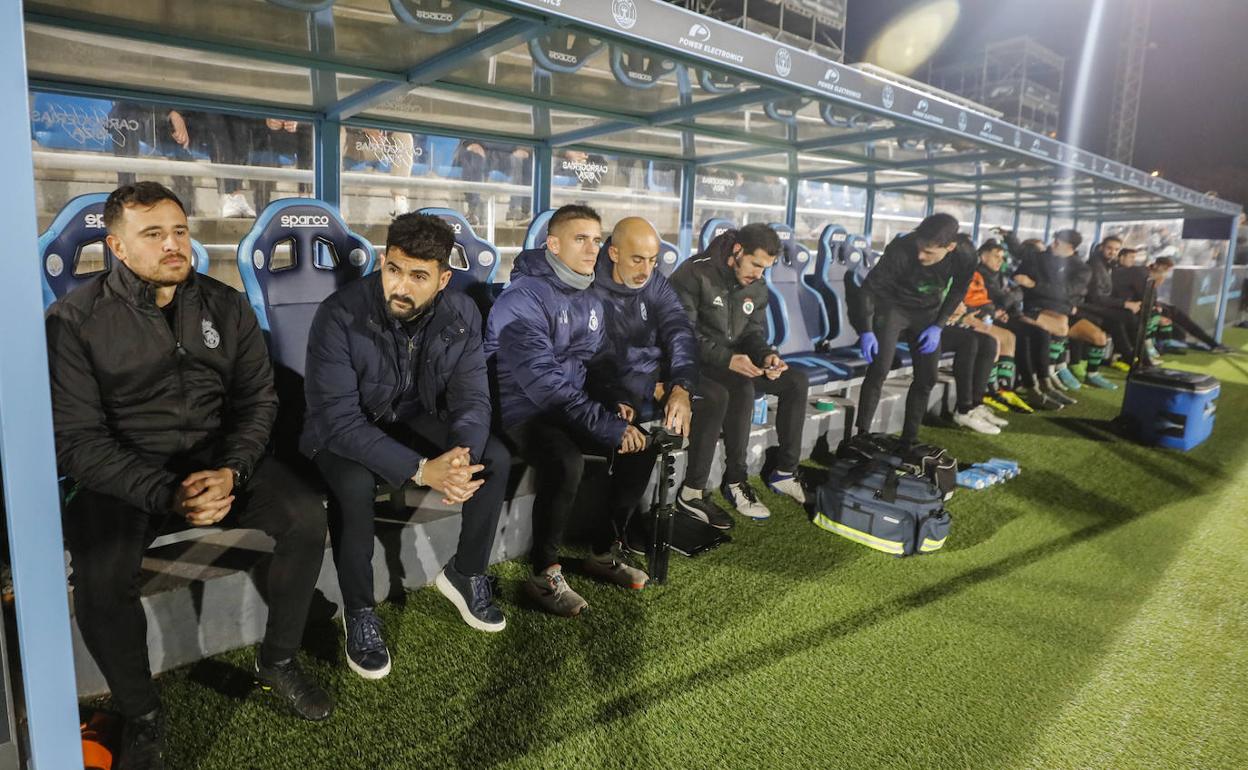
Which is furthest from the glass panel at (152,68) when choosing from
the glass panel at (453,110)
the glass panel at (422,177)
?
the glass panel at (422,177)

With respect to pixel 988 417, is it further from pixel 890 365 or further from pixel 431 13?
pixel 431 13

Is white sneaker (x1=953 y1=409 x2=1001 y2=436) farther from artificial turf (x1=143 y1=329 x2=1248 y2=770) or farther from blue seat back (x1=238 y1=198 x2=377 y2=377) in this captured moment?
blue seat back (x1=238 y1=198 x2=377 y2=377)

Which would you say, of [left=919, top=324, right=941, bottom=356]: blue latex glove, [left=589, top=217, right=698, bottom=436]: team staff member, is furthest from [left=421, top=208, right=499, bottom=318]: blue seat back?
[left=919, top=324, right=941, bottom=356]: blue latex glove

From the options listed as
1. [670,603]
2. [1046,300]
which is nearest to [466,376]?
[670,603]

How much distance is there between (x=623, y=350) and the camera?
3193 mm

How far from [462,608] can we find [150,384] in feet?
3.86

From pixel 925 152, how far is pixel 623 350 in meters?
4.58

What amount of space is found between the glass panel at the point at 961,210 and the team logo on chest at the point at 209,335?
10293 millimetres

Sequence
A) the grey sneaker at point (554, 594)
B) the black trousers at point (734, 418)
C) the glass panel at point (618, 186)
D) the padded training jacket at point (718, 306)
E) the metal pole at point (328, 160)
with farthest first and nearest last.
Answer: the glass panel at point (618, 186)
the metal pole at point (328, 160)
the padded training jacket at point (718, 306)
the black trousers at point (734, 418)
the grey sneaker at point (554, 594)

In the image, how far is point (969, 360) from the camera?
16.9 ft

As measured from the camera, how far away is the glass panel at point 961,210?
10523 millimetres

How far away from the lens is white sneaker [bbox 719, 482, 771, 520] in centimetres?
343

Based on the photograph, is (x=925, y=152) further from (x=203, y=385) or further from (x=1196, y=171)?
(x=1196, y=171)

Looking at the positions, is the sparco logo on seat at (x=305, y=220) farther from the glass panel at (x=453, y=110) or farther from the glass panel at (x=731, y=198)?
the glass panel at (x=731, y=198)
